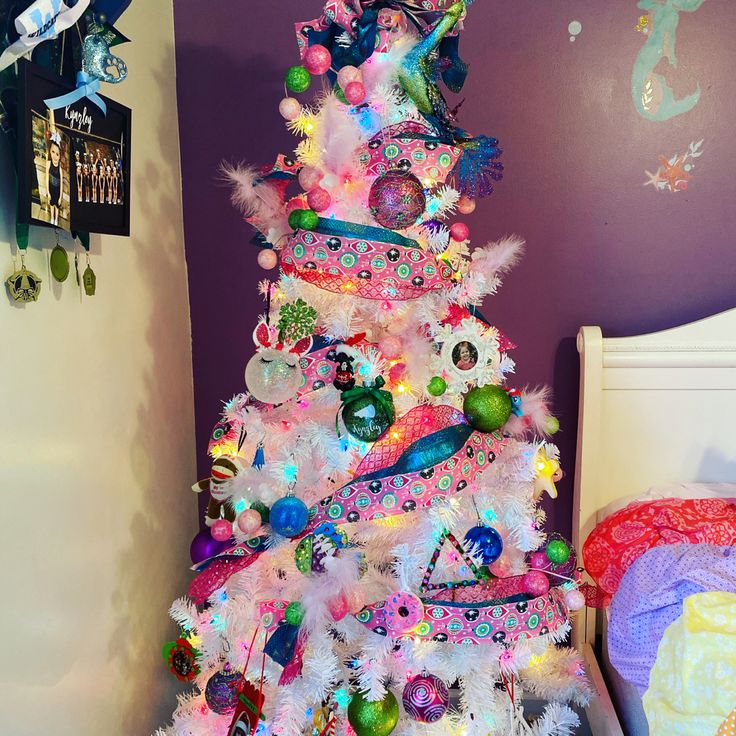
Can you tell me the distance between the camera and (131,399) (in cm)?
164

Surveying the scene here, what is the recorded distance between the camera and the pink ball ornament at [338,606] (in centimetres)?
129

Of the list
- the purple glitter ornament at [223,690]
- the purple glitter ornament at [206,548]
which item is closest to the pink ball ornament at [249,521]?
the purple glitter ornament at [206,548]

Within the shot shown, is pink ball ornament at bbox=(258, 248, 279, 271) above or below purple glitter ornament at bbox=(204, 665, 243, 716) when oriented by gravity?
above

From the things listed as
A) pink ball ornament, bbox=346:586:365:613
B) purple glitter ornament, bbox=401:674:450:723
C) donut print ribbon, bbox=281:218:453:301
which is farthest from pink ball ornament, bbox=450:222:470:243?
purple glitter ornament, bbox=401:674:450:723

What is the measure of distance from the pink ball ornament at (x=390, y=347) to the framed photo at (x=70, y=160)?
1.84 ft

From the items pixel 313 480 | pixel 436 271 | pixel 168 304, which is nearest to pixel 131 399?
pixel 168 304

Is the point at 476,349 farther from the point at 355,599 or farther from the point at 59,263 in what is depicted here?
the point at 59,263

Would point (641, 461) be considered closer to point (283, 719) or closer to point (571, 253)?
point (571, 253)

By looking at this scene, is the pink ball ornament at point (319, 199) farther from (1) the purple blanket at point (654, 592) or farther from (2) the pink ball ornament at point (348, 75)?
(1) the purple blanket at point (654, 592)

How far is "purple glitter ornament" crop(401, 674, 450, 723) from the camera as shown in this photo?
1.33 m

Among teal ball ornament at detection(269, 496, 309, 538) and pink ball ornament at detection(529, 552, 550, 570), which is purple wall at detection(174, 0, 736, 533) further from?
teal ball ornament at detection(269, 496, 309, 538)

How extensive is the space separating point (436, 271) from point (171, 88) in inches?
41.0

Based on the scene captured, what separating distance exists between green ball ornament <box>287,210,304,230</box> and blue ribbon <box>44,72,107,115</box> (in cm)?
39

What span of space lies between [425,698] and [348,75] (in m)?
1.20
